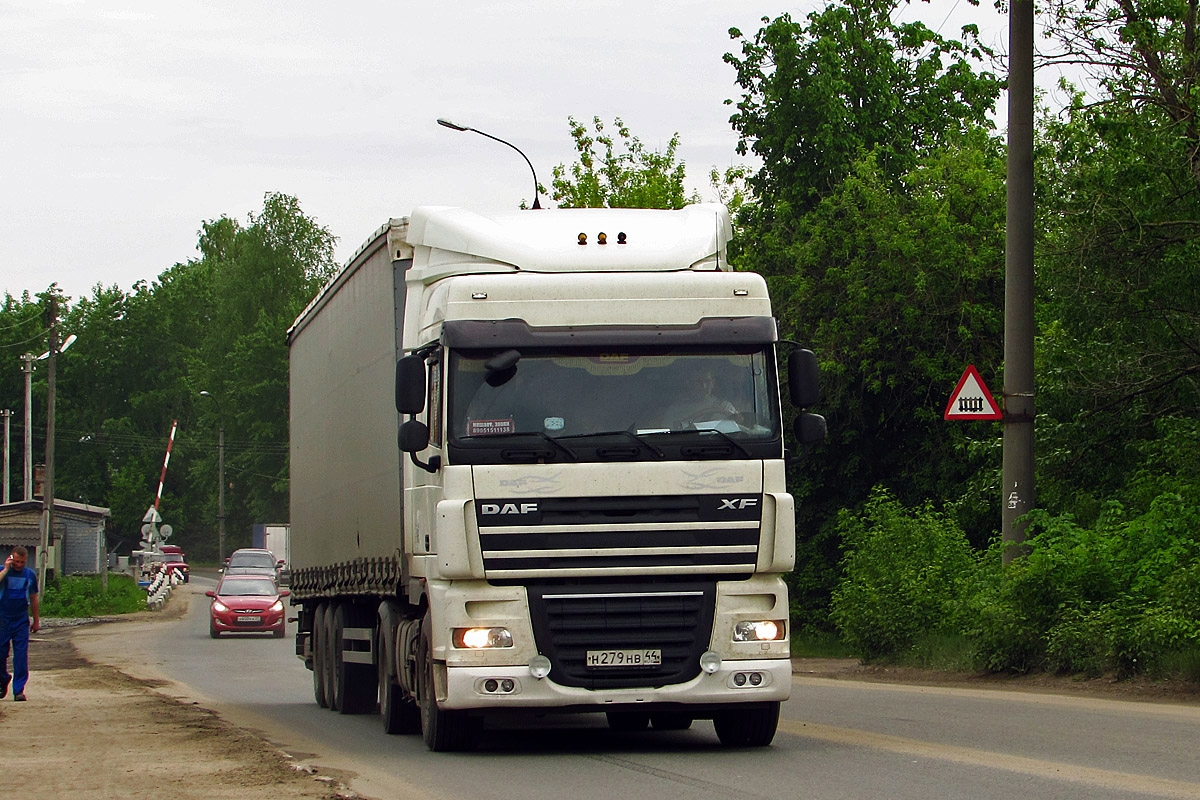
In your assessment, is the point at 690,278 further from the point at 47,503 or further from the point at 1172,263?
the point at 47,503

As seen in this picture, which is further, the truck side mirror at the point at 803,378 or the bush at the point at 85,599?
the bush at the point at 85,599

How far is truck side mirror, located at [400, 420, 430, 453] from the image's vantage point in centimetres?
1177

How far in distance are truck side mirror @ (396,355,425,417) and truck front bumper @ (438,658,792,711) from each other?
180 cm

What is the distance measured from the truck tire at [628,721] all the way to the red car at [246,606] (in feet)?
85.6

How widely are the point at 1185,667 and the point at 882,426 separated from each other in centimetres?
1597

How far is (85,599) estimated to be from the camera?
5453 centimetres

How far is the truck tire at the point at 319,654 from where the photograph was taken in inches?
720

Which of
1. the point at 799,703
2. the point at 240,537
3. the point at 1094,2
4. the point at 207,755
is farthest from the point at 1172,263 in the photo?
the point at 240,537

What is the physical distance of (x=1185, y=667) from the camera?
→ 50.4 feet

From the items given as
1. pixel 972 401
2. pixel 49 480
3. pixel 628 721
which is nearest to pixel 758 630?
pixel 628 721

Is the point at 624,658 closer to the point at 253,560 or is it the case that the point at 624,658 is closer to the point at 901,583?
the point at 901,583

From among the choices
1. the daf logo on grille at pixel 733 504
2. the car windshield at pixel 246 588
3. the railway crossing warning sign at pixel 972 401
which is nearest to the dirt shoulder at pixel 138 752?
the daf logo on grille at pixel 733 504

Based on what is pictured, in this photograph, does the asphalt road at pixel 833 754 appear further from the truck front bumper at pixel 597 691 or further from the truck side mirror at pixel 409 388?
the truck side mirror at pixel 409 388

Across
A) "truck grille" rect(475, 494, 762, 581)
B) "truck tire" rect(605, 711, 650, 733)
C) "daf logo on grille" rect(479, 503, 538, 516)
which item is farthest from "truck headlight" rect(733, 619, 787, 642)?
"truck tire" rect(605, 711, 650, 733)
